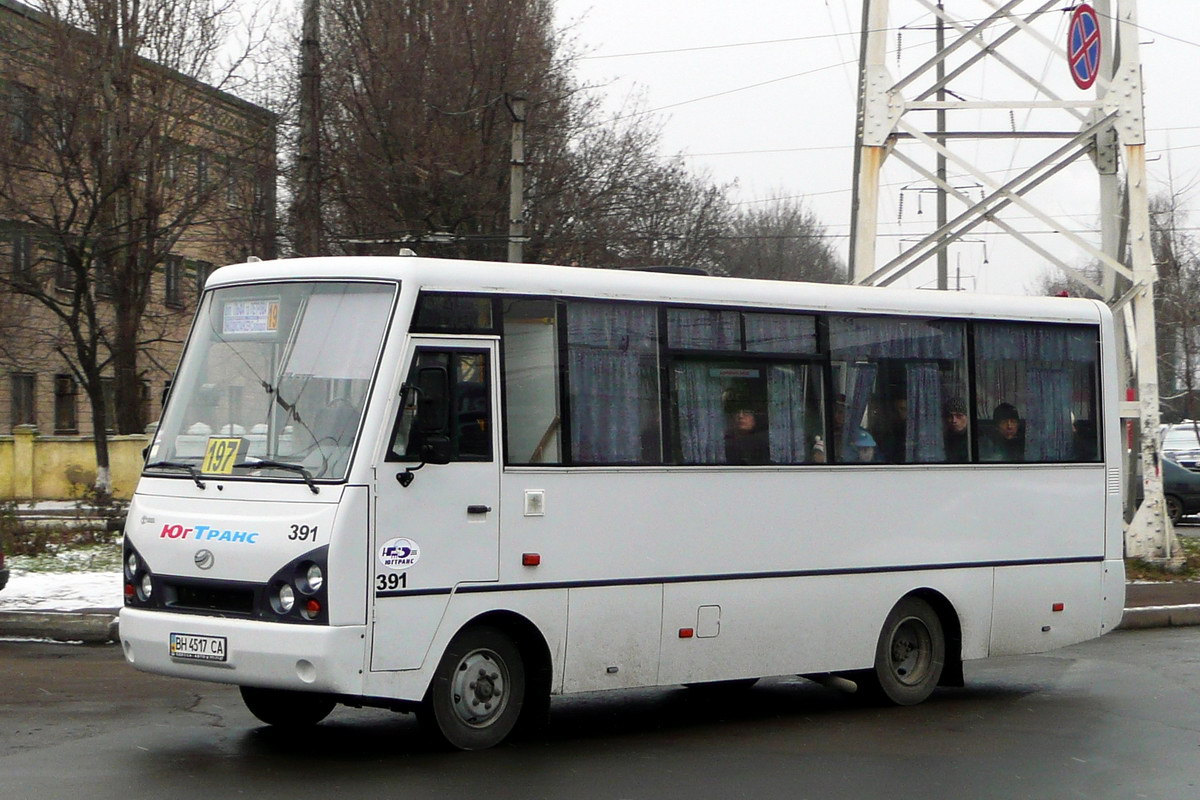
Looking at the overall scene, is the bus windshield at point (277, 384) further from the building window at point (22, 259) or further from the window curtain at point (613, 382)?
the building window at point (22, 259)

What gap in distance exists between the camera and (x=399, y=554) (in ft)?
27.2

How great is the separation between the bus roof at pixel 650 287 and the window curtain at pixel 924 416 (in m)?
0.43

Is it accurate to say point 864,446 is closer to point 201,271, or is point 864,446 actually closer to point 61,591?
point 61,591

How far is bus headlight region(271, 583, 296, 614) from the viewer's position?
315 inches

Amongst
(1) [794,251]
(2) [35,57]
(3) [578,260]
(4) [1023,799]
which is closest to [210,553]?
(4) [1023,799]

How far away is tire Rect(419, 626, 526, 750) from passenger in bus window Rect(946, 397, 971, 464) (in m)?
3.87

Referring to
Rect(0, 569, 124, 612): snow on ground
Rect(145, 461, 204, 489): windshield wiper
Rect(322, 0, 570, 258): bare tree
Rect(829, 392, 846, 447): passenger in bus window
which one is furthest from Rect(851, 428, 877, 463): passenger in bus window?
Rect(322, 0, 570, 258): bare tree

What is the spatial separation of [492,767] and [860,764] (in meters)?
1.99

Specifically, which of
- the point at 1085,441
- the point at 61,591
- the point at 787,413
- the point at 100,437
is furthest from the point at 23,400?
the point at 787,413

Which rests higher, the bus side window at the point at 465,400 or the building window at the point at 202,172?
the building window at the point at 202,172

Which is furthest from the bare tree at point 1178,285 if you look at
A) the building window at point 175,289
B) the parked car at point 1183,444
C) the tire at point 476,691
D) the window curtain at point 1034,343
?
the tire at point 476,691

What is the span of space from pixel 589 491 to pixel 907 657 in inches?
122

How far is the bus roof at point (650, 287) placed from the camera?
871 cm

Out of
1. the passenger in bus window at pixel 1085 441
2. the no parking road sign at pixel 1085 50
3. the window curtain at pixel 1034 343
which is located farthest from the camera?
the no parking road sign at pixel 1085 50
